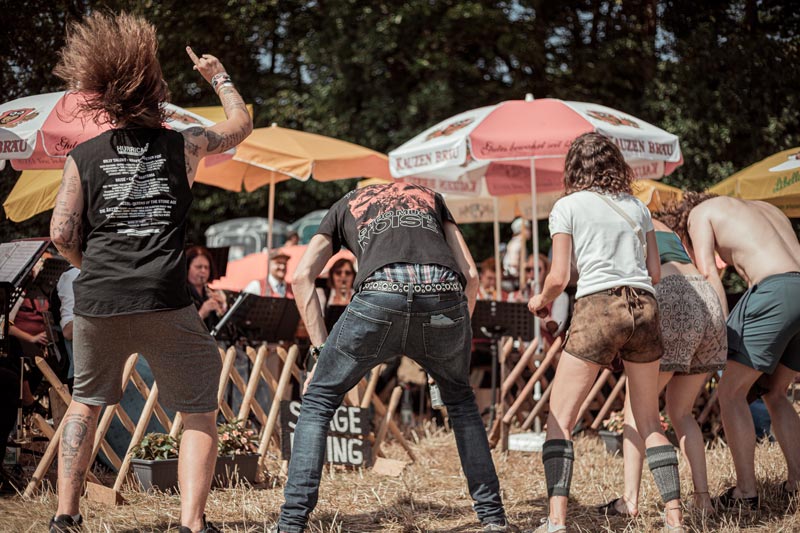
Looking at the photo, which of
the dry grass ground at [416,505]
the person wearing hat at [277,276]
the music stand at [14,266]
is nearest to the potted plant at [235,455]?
the dry grass ground at [416,505]

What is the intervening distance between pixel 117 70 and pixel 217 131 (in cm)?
42

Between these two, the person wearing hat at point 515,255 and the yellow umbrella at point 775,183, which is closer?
the yellow umbrella at point 775,183

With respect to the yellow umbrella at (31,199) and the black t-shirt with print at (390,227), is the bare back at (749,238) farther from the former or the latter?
the yellow umbrella at (31,199)

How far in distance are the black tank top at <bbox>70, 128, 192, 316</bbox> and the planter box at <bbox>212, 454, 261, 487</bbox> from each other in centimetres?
164

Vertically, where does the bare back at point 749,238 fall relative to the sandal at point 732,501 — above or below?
above

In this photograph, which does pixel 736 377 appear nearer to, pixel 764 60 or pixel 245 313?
pixel 245 313

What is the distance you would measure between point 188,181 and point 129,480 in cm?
195

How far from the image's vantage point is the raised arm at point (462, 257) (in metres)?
3.46

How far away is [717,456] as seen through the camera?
5.44 metres

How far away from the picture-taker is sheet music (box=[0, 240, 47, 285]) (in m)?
4.80

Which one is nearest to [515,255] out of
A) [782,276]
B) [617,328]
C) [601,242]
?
[782,276]

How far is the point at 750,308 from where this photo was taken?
163 inches

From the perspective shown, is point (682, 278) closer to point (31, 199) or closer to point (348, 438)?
point (348, 438)

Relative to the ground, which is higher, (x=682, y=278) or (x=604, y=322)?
(x=682, y=278)
